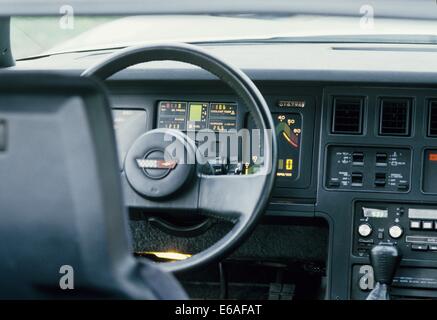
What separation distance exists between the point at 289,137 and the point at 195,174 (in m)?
0.48

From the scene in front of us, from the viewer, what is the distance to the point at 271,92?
2.49 m

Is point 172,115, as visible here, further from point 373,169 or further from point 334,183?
point 373,169

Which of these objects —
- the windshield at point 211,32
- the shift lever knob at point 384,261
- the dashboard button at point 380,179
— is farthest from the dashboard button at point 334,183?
the windshield at point 211,32

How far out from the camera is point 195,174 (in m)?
2.13

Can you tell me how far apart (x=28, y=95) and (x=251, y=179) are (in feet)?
3.55

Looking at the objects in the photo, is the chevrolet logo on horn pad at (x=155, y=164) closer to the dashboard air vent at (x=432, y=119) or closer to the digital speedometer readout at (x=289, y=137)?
the digital speedometer readout at (x=289, y=137)

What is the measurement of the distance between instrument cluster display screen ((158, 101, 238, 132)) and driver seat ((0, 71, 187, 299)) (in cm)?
148

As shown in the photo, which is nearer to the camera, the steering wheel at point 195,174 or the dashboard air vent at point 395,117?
the steering wheel at point 195,174

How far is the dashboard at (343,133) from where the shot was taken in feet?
8.00

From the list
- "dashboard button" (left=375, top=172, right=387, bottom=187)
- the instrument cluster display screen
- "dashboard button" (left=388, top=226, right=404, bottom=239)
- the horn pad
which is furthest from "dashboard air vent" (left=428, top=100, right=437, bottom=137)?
the horn pad

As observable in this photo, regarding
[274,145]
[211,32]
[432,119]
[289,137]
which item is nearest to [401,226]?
[432,119]

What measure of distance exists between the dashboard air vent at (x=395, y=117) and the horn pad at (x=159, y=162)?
25.9 inches
